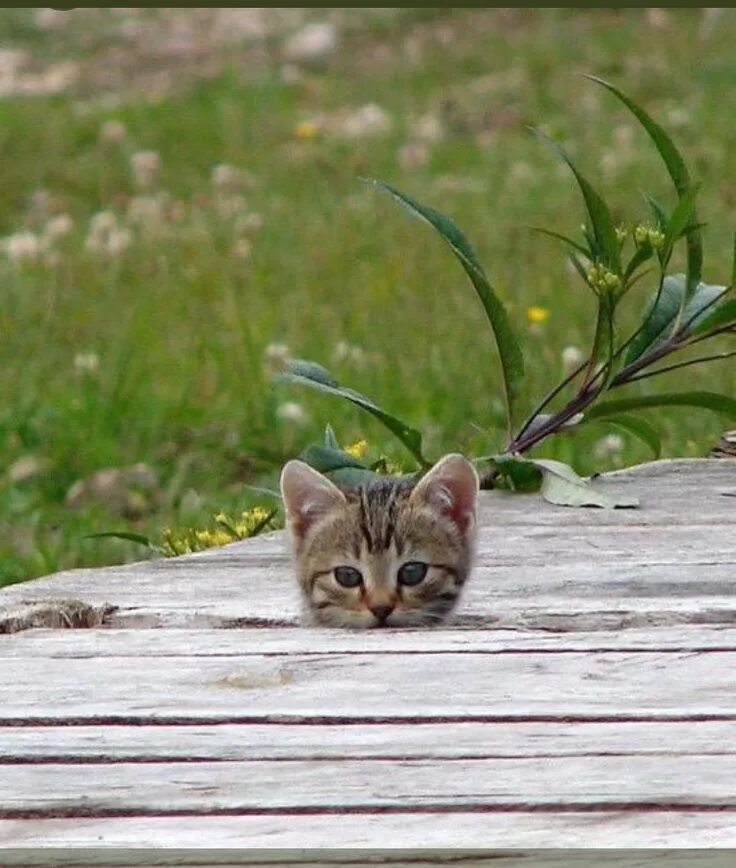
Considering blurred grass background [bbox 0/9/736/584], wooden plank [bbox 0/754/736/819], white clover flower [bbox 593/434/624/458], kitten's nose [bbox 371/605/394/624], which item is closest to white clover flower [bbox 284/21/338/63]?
blurred grass background [bbox 0/9/736/584]

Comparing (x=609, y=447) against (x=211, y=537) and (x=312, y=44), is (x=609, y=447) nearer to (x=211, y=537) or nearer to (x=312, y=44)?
(x=211, y=537)

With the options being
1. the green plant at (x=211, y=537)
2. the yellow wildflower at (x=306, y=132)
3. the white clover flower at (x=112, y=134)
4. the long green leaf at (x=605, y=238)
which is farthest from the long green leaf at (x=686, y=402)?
the white clover flower at (x=112, y=134)

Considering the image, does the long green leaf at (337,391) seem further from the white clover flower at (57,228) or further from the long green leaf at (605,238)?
the white clover flower at (57,228)

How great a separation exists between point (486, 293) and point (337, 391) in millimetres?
468

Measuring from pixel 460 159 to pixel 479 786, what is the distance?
38.1 ft


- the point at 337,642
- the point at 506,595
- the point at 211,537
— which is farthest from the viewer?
the point at 211,537

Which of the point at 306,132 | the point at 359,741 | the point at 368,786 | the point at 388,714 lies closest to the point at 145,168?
the point at 306,132

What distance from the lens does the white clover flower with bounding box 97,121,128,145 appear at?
50.3 ft

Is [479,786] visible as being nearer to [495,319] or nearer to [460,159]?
[495,319]

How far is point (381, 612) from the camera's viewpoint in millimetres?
4801

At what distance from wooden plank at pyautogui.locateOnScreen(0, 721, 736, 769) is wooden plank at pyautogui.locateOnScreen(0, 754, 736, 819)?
38 millimetres

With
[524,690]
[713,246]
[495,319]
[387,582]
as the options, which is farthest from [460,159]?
[524,690]

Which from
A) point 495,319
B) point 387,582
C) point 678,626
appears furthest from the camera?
point 495,319

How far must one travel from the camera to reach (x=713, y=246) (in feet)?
35.6
